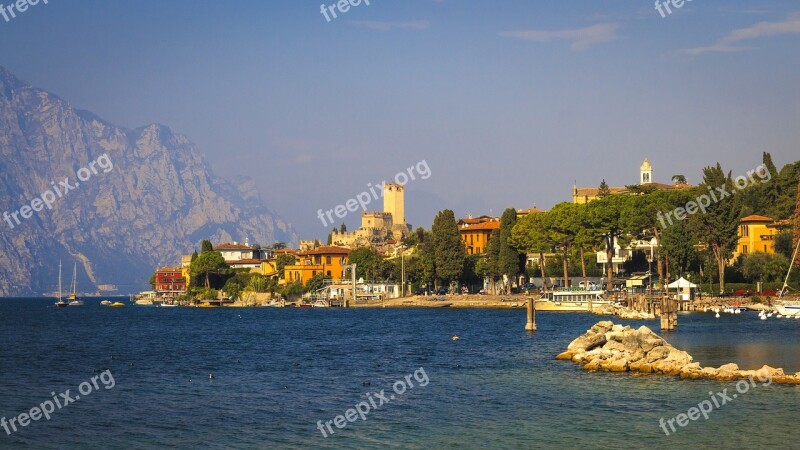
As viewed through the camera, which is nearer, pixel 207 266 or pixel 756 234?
pixel 756 234

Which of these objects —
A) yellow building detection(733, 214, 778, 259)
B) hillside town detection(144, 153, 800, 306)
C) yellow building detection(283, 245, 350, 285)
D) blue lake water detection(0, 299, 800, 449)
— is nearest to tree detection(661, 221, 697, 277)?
hillside town detection(144, 153, 800, 306)

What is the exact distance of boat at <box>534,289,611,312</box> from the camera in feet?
263

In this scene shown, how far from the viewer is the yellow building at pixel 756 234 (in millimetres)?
89562

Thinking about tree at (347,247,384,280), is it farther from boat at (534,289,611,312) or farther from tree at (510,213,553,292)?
boat at (534,289,611,312)

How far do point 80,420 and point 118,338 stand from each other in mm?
35877

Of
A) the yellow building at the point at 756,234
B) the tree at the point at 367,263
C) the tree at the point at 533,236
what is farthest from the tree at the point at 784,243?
the tree at the point at 367,263

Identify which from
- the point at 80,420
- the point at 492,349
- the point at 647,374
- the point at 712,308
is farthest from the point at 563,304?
the point at 80,420

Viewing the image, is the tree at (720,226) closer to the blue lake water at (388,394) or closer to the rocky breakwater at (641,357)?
the blue lake water at (388,394)

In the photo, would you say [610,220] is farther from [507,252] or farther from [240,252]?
[240,252]

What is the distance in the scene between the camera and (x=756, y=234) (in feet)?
296

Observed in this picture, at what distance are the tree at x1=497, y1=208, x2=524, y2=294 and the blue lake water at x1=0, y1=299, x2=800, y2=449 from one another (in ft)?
131

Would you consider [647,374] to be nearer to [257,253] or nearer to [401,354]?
[401,354]

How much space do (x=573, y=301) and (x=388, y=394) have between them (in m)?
51.8

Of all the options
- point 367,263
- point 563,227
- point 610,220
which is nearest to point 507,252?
point 563,227
